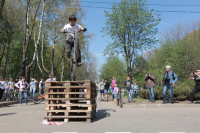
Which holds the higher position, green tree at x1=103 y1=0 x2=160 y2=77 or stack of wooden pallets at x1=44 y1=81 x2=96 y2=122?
green tree at x1=103 y1=0 x2=160 y2=77

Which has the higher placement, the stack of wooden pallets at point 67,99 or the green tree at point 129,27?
the green tree at point 129,27

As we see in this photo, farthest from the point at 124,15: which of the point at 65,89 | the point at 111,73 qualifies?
the point at 65,89

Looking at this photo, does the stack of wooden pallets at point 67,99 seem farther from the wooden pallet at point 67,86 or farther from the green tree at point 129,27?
the green tree at point 129,27

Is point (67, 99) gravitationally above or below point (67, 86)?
below

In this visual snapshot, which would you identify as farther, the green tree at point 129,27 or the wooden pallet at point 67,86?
the green tree at point 129,27

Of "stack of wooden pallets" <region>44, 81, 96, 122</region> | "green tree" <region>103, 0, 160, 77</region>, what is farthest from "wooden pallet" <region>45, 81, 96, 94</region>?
"green tree" <region>103, 0, 160, 77</region>

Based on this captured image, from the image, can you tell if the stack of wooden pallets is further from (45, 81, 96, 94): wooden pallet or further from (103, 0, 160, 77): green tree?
(103, 0, 160, 77): green tree

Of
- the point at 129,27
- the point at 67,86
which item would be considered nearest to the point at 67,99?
the point at 67,86

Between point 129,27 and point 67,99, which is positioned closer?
point 67,99

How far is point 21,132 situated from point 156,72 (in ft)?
136

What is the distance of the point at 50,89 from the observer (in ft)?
21.1

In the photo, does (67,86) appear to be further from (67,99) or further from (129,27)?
(129,27)

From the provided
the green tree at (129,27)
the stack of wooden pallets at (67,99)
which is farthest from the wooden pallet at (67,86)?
the green tree at (129,27)

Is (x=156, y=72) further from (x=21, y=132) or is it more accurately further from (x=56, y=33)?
(x=21, y=132)
